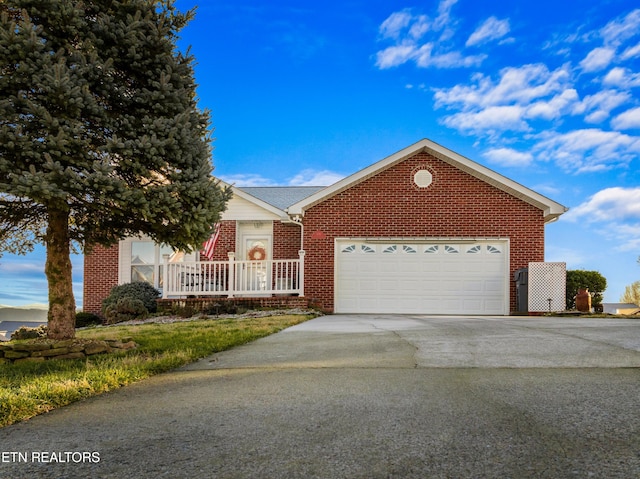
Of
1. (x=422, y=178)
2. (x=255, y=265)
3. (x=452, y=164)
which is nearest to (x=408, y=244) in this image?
(x=422, y=178)

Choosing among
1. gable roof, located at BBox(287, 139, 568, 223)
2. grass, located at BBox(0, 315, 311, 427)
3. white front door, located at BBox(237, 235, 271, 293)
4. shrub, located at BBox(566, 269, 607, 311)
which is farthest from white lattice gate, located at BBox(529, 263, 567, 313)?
grass, located at BBox(0, 315, 311, 427)

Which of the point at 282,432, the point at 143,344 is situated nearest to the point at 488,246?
the point at 143,344

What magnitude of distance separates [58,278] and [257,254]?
10708 mm

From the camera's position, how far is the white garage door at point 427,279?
16094mm

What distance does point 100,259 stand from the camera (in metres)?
18.0

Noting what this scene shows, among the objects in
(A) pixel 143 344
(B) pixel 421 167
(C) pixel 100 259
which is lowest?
(A) pixel 143 344

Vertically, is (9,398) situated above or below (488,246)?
below

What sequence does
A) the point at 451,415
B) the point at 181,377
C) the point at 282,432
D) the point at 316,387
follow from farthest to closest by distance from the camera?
the point at 181,377 < the point at 316,387 < the point at 451,415 < the point at 282,432

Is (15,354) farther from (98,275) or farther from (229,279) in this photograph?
(98,275)

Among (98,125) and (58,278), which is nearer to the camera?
(98,125)

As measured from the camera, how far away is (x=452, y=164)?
1656 centimetres

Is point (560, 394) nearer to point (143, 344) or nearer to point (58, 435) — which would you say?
point (58, 435)

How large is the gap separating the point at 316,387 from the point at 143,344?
13.5ft

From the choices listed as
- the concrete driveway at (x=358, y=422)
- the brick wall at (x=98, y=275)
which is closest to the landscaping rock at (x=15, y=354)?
the concrete driveway at (x=358, y=422)
